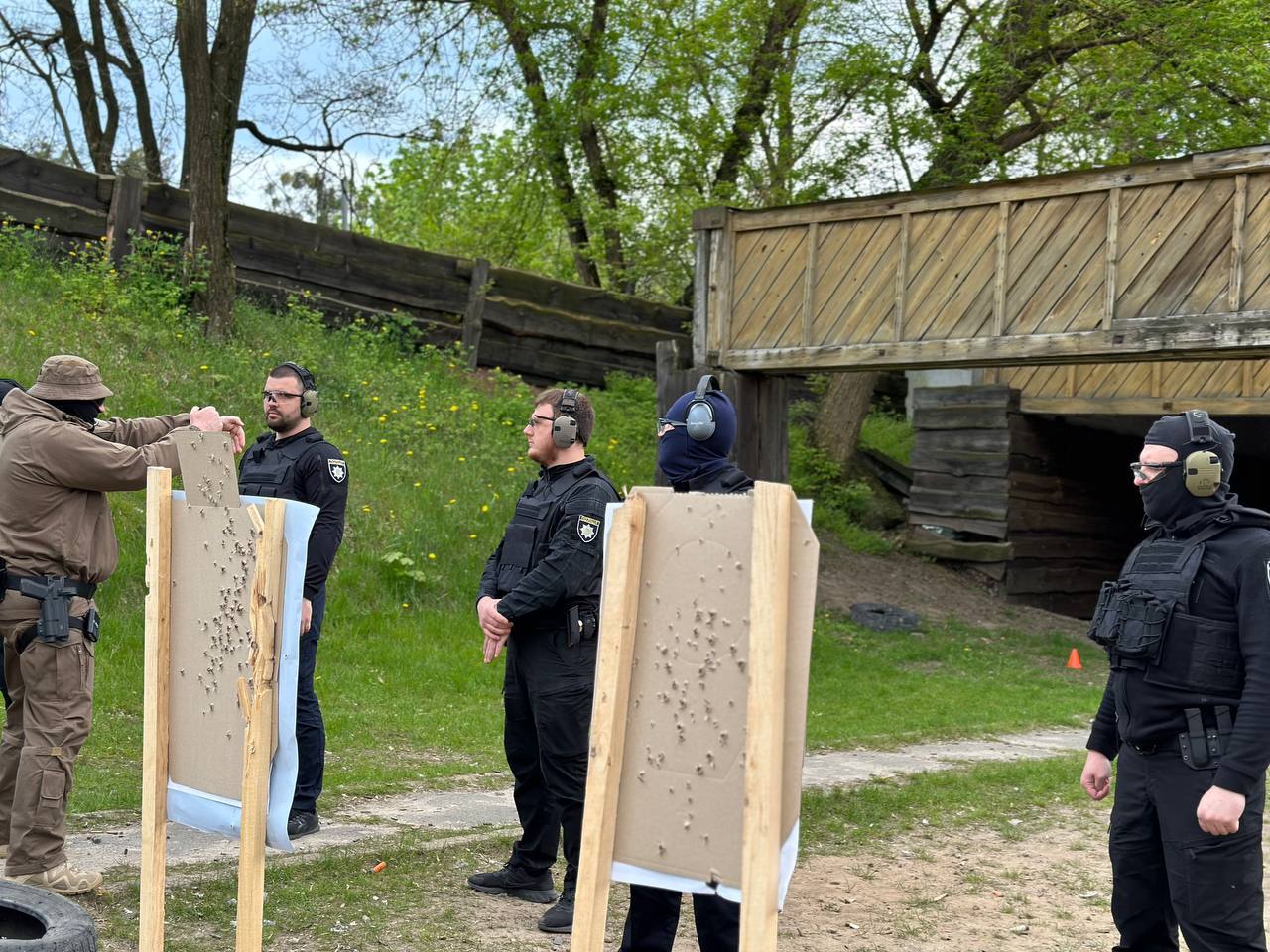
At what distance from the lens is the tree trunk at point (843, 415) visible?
2077 centimetres

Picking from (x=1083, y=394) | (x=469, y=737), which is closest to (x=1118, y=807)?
(x=469, y=737)

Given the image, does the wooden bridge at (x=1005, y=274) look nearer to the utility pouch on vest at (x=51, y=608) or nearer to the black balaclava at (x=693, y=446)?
the black balaclava at (x=693, y=446)

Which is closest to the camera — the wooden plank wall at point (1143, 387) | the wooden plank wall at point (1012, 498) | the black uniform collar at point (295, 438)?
the black uniform collar at point (295, 438)

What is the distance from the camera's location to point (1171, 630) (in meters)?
4.16

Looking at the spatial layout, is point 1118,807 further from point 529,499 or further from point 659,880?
point 529,499

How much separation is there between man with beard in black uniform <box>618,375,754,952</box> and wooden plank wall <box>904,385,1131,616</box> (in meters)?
15.1

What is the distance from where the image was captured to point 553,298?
19312mm

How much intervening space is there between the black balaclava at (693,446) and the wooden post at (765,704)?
136 cm

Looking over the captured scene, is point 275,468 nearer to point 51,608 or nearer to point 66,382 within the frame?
point 66,382

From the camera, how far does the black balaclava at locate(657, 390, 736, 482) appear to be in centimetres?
444

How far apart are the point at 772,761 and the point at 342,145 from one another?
20825 mm

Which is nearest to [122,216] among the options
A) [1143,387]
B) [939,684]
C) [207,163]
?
[207,163]

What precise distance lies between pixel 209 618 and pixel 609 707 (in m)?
1.60

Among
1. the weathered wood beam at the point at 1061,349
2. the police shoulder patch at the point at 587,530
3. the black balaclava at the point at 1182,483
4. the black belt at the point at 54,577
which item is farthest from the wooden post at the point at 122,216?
the black balaclava at the point at 1182,483
